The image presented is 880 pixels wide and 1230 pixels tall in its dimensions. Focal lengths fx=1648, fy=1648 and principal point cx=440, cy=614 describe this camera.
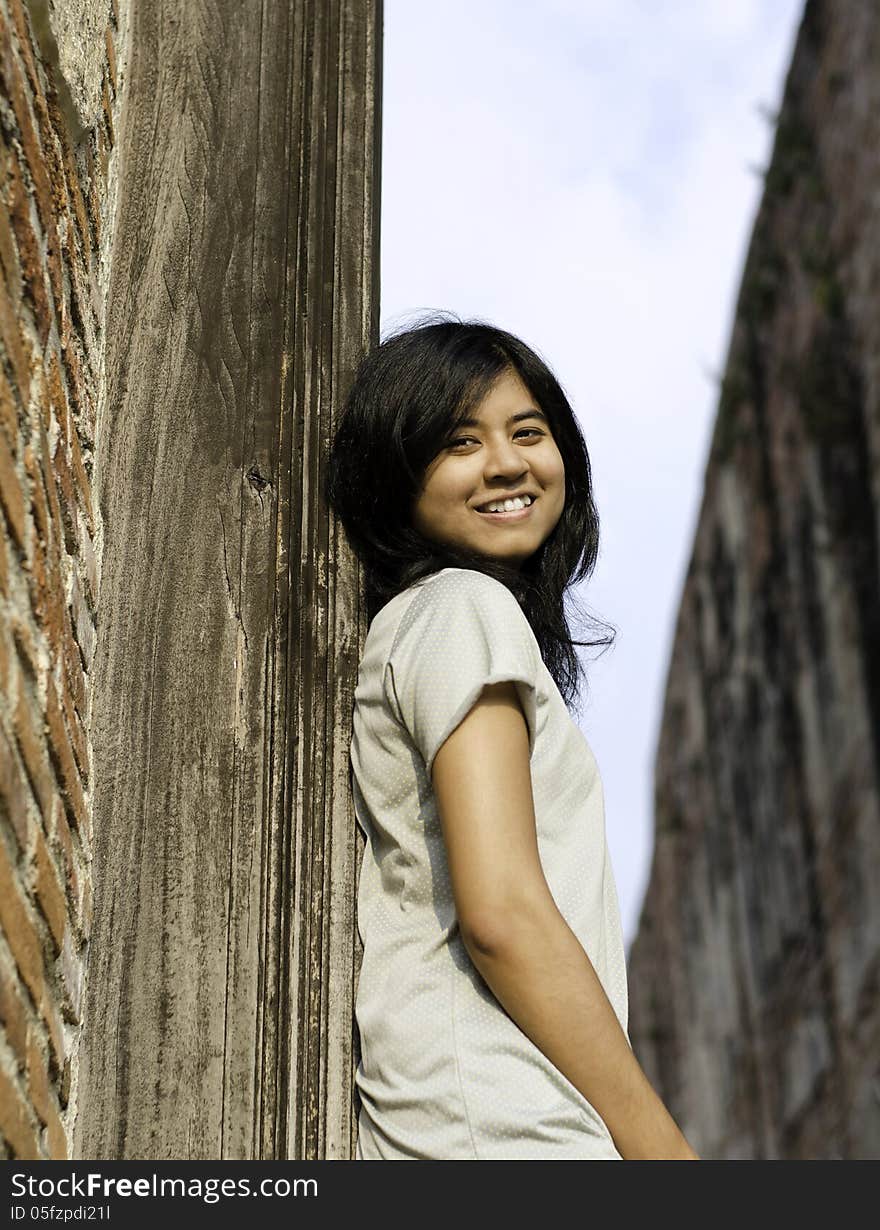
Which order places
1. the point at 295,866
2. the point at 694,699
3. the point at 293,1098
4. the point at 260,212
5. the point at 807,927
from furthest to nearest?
the point at 694,699, the point at 807,927, the point at 260,212, the point at 295,866, the point at 293,1098

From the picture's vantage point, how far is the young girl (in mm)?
1684

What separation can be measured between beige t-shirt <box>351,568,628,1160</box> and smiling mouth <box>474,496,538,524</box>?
0.16m

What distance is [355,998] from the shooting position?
187 centimetres

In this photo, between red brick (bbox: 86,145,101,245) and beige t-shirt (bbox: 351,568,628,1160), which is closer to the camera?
beige t-shirt (bbox: 351,568,628,1160)

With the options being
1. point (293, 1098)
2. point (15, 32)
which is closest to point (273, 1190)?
point (293, 1098)

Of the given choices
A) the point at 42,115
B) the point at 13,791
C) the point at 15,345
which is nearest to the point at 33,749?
the point at 13,791

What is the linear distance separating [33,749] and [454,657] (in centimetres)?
47

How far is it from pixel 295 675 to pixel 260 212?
721mm

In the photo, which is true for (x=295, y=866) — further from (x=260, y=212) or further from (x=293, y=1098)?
(x=260, y=212)

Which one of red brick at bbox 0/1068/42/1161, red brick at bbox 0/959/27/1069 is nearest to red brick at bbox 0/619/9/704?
red brick at bbox 0/959/27/1069

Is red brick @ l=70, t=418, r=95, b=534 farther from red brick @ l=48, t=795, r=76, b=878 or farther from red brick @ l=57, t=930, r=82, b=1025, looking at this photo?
red brick @ l=57, t=930, r=82, b=1025

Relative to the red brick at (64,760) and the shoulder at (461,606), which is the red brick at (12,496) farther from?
the shoulder at (461,606)

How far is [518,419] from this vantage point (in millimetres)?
2238

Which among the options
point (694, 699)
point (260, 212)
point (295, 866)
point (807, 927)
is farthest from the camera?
point (694, 699)
